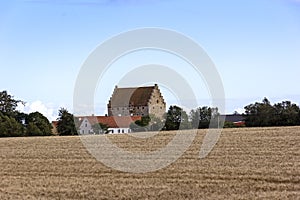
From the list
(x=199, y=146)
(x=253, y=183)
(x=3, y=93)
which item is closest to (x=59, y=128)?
(x=3, y=93)

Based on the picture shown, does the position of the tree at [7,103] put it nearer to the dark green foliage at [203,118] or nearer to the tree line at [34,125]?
the tree line at [34,125]

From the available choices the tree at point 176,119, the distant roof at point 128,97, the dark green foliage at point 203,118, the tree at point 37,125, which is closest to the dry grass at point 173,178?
the distant roof at point 128,97

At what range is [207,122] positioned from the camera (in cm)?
6378

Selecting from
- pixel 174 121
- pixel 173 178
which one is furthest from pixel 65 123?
pixel 173 178

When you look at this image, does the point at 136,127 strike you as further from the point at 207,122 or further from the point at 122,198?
the point at 122,198

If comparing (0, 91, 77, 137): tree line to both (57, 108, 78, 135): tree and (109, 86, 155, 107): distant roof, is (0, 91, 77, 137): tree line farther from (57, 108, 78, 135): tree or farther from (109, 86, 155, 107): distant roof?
(109, 86, 155, 107): distant roof

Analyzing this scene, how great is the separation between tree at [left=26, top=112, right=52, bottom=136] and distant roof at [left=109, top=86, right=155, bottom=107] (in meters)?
11.9

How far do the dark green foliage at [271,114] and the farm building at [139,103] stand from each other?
10.5 metres

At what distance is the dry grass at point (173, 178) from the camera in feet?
52.5

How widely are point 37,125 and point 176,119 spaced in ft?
56.9

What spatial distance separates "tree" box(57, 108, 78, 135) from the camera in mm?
69062

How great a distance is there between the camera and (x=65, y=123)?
70.4 metres

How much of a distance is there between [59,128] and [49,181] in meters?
51.1

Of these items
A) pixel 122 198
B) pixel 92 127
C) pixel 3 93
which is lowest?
pixel 122 198
